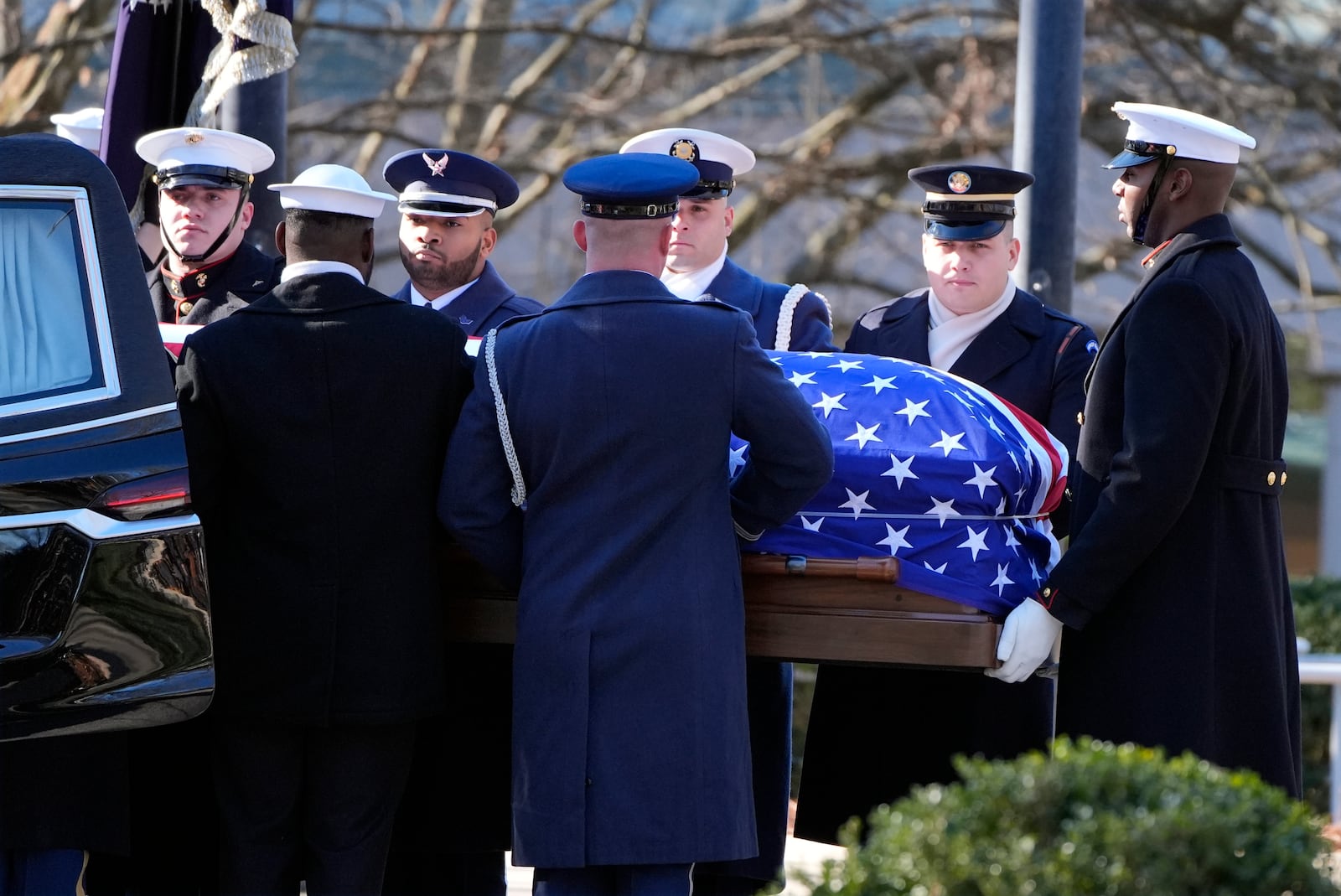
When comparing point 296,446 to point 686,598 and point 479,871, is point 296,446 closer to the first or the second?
point 686,598

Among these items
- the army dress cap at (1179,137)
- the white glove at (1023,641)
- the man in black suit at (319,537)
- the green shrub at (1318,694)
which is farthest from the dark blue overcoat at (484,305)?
the green shrub at (1318,694)

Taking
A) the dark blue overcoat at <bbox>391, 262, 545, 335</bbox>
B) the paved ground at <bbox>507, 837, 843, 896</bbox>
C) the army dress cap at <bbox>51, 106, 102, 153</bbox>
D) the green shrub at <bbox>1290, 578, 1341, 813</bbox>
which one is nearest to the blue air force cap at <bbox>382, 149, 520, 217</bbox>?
the dark blue overcoat at <bbox>391, 262, 545, 335</bbox>

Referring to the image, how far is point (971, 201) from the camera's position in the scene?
4621 millimetres

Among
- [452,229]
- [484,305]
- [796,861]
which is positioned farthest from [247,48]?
[796,861]

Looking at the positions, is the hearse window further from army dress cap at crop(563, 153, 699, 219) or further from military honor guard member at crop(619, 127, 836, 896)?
military honor guard member at crop(619, 127, 836, 896)

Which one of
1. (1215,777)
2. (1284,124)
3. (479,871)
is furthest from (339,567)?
(1284,124)

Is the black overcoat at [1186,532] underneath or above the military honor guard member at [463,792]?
above

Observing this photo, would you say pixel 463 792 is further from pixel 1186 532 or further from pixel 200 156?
pixel 200 156

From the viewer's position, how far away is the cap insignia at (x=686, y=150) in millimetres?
4961

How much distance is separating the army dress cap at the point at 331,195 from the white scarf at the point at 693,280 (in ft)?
3.92

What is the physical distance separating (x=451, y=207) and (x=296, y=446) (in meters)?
1.54

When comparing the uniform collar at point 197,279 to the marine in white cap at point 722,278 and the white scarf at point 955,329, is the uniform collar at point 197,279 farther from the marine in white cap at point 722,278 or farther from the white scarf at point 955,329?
the white scarf at point 955,329

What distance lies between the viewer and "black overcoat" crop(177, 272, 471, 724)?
3.57 metres

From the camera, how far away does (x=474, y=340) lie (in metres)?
4.30
